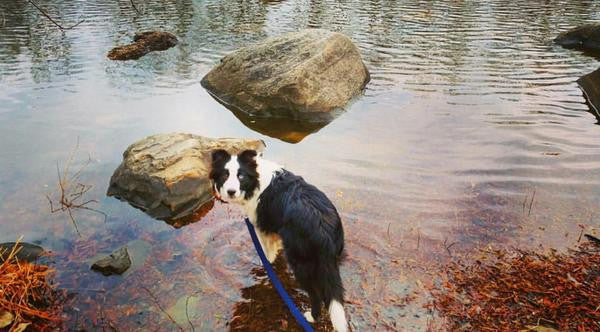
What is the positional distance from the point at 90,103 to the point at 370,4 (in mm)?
18851

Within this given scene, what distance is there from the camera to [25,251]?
5.59 m

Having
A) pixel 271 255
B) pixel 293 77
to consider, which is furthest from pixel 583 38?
pixel 271 255

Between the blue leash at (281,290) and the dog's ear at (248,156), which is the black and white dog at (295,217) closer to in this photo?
the dog's ear at (248,156)

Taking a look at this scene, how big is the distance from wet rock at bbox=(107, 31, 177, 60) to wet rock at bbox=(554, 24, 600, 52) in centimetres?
1521

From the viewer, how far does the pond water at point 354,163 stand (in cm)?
503

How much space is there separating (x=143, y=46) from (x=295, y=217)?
1392 cm

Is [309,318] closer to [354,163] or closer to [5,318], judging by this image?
[5,318]

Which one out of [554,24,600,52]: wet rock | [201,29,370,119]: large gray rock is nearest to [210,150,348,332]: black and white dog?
[201,29,370,119]: large gray rock

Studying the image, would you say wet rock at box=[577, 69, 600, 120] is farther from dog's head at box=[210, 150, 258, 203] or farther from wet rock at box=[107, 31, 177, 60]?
wet rock at box=[107, 31, 177, 60]

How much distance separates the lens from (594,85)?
10430mm

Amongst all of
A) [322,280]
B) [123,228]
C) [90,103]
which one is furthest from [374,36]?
[322,280]

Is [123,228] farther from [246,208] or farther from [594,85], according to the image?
[594,85]

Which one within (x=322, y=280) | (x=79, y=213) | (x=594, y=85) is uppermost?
(x=594, y=85)

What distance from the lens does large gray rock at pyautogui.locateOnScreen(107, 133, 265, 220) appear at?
21.6 ft
